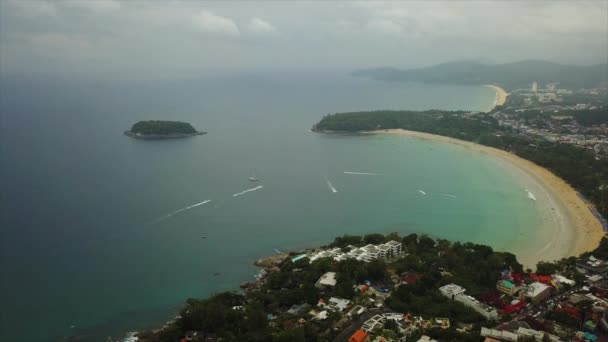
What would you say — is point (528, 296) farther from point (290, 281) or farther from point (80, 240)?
point (80, 240)

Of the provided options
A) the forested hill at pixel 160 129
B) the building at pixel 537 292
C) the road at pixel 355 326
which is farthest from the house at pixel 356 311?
the forested hill at pixel 160 129

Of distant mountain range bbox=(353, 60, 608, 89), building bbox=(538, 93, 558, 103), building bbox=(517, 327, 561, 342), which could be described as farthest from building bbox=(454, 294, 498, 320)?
distant mountain range bbox=(353, 60, 608, 89)

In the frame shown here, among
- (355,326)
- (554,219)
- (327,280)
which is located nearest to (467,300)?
(355,326)

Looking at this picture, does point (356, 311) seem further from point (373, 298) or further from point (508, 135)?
point (508, 135)

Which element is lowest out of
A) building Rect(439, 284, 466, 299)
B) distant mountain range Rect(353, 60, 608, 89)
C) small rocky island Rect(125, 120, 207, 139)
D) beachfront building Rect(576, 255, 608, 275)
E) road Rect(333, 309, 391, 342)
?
road Rect(333, 309, 391, 342)

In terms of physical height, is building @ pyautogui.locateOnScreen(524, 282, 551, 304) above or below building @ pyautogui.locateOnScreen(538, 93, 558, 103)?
below

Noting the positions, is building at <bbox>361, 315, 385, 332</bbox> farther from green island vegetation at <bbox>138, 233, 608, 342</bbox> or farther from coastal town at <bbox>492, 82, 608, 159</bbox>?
coastal town at <bbox>492, 82, 608, 159</bbox>
